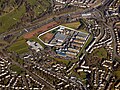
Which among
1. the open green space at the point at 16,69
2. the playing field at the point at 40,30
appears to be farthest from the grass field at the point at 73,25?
the open green space at the point at 16,69

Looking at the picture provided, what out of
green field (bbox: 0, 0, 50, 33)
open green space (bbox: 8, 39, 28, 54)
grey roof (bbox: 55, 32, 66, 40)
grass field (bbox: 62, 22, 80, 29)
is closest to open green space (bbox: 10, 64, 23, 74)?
open green space (bbox: 8, 39, 28, 54)

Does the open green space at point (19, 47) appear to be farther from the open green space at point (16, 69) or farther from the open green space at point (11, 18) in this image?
the open green space at point (11, 18)

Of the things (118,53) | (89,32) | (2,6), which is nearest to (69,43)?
(89,32)

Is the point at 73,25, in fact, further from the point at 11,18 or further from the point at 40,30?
the point at 11,18

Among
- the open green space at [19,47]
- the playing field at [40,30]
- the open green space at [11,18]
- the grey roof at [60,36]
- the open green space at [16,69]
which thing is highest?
the open green space at [11,18]

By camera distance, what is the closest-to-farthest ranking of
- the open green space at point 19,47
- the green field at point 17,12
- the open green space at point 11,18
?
the open green space at point 19,47
the open green space at point 11,18
the green field at point 17,12

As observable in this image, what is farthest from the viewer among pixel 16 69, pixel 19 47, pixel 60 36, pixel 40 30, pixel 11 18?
pixel 11 18

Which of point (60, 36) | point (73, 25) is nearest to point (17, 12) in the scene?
point (73, 25)

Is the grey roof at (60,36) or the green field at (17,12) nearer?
the grey roof at (60,36)

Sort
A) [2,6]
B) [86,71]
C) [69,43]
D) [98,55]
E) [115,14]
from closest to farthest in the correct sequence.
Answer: [86,71]
[98,55]
[69,43]
[115,14]
[2,6]

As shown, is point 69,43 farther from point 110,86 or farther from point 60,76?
point 110,86

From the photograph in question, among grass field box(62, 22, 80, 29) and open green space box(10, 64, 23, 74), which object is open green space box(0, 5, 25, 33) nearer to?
grass field box(62, 22, 80, 29)
